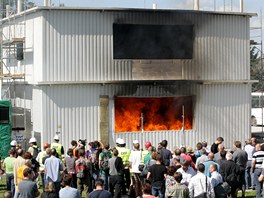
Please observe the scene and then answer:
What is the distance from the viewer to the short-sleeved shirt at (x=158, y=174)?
18.4 meters

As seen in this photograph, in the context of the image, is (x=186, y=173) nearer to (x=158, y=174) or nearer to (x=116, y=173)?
(x=158, y=174)

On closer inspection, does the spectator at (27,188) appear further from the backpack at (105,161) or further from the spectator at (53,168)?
the backpack at (105,161)

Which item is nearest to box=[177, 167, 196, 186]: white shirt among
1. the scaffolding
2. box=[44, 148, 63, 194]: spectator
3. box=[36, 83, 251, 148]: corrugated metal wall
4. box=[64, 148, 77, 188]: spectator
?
box=[44, 148, 63, 194]: spectator

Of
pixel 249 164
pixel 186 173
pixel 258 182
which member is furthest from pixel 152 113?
pixel 186 173

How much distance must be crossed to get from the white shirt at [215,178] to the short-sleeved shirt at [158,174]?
1476mm

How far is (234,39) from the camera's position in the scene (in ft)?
116

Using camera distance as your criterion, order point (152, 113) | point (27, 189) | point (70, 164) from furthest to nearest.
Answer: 1. point (152, 113)
2. point (70, 164)
3. point (27, 189)

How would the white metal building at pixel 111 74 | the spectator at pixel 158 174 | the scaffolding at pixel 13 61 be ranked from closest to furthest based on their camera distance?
the spectator at pixel 158 174, the white metal building at pixel 111 74, the scaffolding at pixel 13 61

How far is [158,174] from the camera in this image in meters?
18.4

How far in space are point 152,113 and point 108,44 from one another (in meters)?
3.95

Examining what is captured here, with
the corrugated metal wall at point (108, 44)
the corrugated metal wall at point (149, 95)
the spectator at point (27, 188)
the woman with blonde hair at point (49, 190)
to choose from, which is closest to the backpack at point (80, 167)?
the spectator at point (27, 188)

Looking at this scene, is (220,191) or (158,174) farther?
(158,174)

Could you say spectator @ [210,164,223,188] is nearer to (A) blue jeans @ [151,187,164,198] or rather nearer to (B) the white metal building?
(A) blue jeans @ [151,187,164,198]

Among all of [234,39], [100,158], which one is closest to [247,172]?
[100,158]
